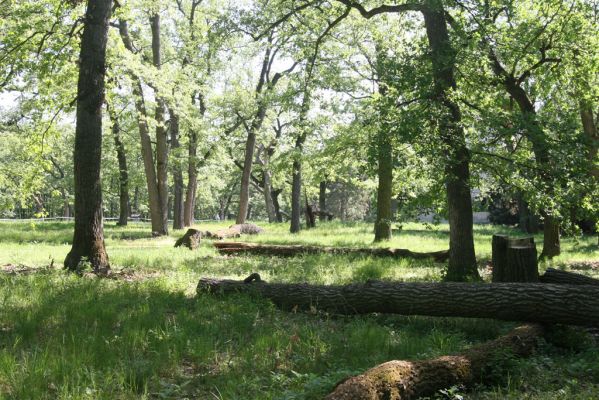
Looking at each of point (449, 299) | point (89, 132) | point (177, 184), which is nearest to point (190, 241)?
point (89, 132)

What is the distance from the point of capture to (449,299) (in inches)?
265

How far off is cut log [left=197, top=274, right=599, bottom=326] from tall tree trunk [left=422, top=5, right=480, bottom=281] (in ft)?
9.26

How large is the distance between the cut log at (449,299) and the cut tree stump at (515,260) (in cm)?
144

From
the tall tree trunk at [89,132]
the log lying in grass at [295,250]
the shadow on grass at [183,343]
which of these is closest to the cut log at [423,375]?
the shadow on grass at [183,343]

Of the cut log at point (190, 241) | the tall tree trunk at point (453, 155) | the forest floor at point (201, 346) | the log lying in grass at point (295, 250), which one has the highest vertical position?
the tall tree trunk at point (453, 155)

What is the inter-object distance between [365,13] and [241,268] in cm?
672

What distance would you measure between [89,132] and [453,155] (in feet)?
23.4

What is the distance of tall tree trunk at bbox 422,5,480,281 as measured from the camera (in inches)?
352

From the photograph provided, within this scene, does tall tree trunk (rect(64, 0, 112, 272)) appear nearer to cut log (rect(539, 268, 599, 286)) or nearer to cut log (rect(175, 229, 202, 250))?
cut log (rect(175, 229, 202, 250))

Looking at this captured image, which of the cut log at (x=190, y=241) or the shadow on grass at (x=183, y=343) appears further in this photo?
the cut log at (x=190, y=241)

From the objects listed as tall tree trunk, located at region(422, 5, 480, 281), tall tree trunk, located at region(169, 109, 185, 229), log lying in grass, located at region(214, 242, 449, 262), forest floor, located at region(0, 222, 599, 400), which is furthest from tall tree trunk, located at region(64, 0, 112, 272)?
tall tree trunk, located at region(169, 109, 185, 229)

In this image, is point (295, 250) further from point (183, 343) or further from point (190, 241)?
point (183, 343)

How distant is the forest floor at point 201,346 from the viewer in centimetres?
443

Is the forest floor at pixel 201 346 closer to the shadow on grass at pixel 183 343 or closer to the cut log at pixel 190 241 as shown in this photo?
the shadow on grass at pixel 183 343
